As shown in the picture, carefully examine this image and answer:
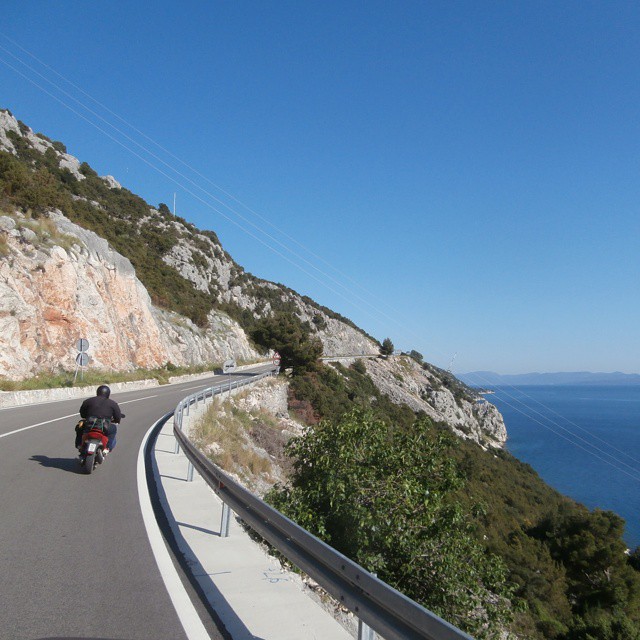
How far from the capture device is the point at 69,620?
3.56 meters

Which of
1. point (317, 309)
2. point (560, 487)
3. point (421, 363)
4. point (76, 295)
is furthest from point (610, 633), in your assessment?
point (317, 309)

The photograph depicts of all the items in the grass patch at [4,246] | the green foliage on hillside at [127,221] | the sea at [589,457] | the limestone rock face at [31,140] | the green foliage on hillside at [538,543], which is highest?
the limestone rock face at [31,140]

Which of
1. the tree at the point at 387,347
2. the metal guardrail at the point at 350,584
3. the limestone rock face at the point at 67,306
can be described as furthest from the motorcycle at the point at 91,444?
the tree at the point at 387,347

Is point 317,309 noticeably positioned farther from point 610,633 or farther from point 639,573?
point 610,633

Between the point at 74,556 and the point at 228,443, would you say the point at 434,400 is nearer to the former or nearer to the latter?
the point at 228,443

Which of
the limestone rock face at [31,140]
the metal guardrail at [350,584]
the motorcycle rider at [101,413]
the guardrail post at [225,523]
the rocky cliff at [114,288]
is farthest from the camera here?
the limestone rock face at [31,140]

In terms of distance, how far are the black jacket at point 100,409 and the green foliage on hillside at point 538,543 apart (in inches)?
138

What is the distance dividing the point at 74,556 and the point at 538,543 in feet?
125

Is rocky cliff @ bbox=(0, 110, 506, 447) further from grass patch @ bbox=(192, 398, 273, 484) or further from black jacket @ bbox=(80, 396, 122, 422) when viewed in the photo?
black jacket @ bbox=(80, 396, 122, 422)

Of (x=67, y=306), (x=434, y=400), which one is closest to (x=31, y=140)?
(x=67, y=306)

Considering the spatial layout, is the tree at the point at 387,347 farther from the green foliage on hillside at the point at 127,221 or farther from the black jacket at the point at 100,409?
the black jacket at the point at 100,409

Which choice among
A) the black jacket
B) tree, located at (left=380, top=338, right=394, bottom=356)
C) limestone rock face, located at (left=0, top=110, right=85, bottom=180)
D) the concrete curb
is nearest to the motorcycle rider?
the black jacket

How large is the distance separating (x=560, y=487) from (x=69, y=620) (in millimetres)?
75143

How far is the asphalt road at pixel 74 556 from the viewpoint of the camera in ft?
11.7
